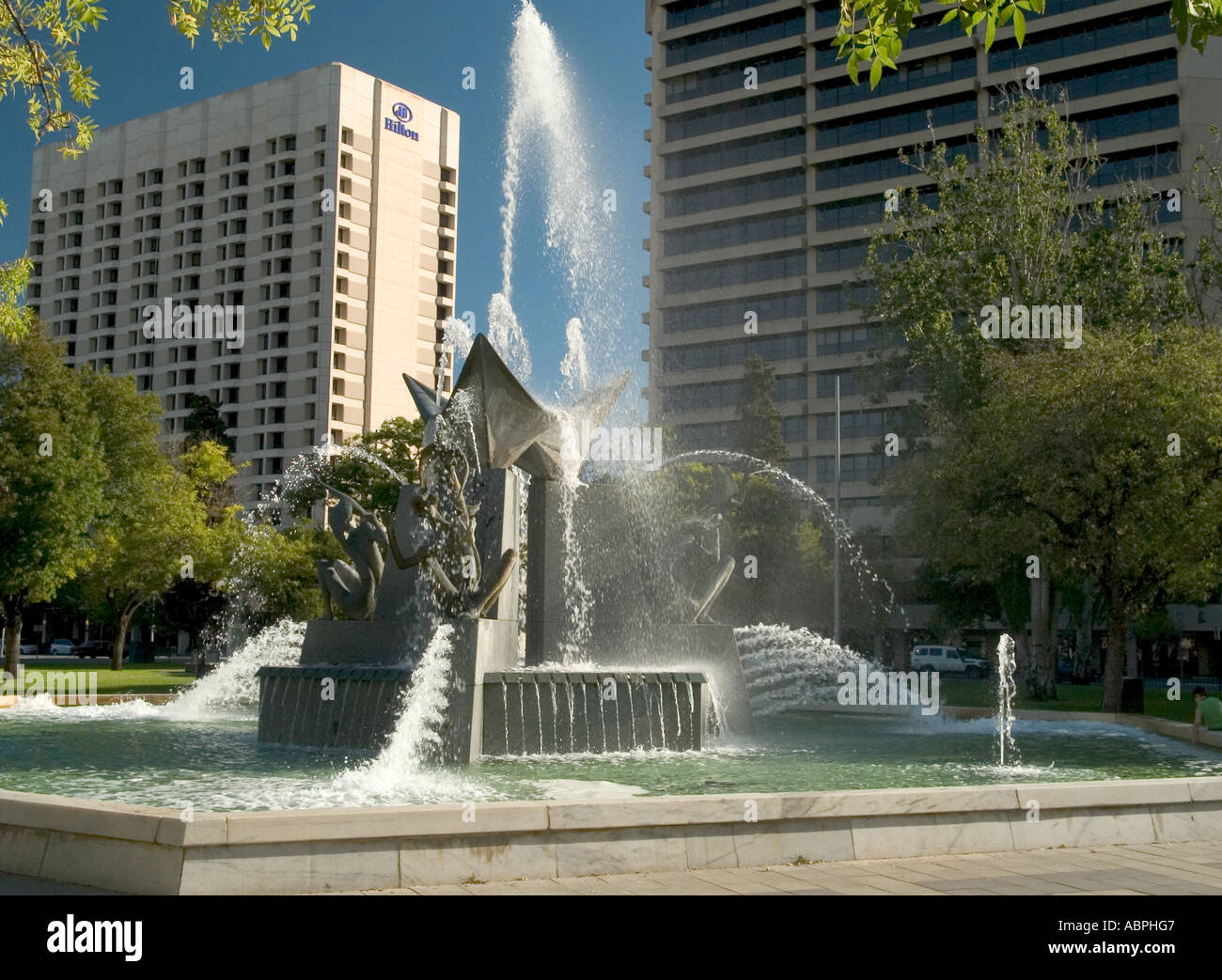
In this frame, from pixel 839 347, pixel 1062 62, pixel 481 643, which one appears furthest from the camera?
pixel 839 347

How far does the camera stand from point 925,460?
107ft

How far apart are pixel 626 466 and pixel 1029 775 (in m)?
18.9

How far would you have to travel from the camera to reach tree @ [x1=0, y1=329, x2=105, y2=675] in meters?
30.9

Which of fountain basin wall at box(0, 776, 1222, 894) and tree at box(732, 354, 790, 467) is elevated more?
tree at box(732, 354, 790, 467)

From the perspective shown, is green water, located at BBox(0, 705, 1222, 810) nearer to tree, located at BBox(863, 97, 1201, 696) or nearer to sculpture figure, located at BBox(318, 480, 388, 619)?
sculpture figure, located at BBox(318, 480, 388, 619)

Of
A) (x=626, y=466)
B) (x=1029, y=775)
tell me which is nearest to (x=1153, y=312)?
(x=626, y=466)

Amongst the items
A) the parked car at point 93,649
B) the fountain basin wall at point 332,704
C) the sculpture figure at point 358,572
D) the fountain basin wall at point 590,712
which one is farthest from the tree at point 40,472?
the parked car at point 93,649

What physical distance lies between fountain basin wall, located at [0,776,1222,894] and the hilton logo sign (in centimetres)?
8945

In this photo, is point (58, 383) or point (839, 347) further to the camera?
point (839, 347)

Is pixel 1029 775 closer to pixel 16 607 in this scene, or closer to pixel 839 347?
pixel 16 607

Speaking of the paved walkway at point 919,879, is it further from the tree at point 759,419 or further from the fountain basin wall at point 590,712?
the tree at point 759,419

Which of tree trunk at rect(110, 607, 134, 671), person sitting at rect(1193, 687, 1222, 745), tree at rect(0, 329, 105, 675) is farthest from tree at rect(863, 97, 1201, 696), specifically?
tree trunk at rect(110, 607, 134, 671)

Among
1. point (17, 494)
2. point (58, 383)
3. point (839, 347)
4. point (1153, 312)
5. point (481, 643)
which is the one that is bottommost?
point (481, 643)

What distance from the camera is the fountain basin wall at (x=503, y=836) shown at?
662 centimetres
